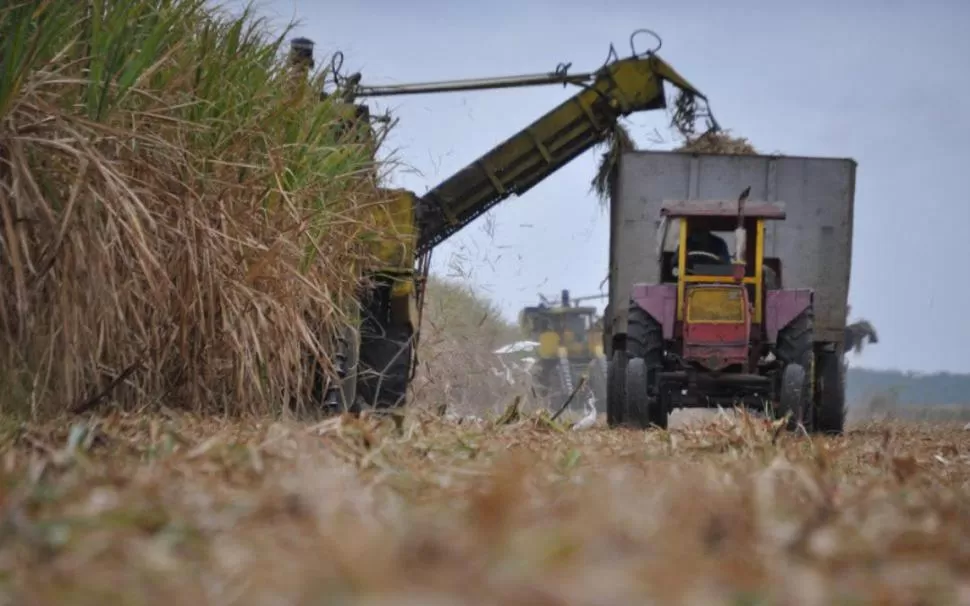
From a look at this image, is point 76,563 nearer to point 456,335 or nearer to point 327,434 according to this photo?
point 327,434

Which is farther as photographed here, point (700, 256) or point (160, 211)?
point (700, 256)

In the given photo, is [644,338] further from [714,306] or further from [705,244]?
[705,244]

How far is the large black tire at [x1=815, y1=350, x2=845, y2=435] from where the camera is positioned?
466 inches

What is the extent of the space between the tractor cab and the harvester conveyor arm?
2226 millimetres

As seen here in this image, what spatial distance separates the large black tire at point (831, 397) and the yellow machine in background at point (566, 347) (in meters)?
13.8

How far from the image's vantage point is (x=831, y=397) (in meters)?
12.0

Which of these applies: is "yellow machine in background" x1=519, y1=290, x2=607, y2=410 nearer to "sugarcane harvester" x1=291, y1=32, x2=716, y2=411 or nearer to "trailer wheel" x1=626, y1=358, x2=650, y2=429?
"sugarcane harvester" x1=291, y1=32, x2=716, y2=411

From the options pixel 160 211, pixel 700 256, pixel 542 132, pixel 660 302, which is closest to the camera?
pixel 160 211

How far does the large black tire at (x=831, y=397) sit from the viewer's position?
38.8 feet

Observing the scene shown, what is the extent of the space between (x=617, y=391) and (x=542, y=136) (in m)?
3.03

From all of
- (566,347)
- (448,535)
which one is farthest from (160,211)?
(566,347)

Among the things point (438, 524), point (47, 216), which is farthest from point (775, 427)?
point (438, 524)

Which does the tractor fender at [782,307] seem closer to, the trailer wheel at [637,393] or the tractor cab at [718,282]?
the tractor cab at [718,282]

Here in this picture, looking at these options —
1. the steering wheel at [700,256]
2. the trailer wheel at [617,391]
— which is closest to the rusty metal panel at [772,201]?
the trailer wheel at [617,391]
